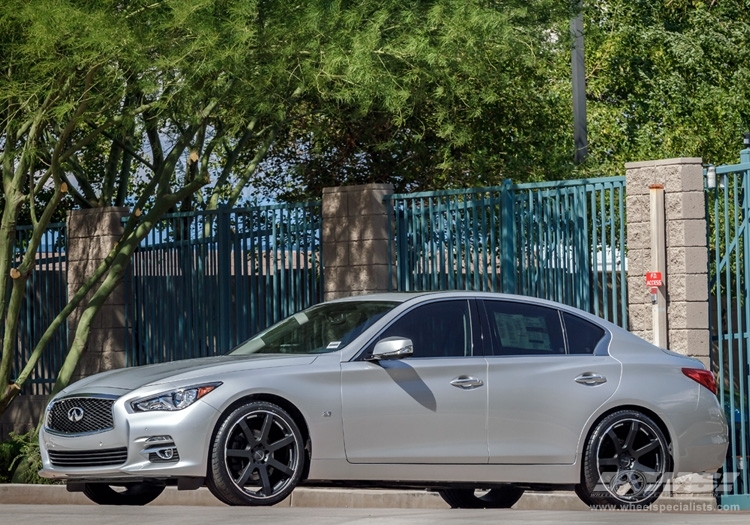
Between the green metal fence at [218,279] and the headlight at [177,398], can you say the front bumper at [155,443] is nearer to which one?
the headlight at [177,398]

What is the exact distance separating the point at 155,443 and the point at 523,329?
9.84ft

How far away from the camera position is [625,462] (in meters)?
10.6

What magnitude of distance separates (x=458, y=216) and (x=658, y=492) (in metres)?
4.80

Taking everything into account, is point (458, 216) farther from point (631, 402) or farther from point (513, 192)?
point (631, 402)

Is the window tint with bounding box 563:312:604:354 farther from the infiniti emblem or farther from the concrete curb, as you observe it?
the infiniti emblem

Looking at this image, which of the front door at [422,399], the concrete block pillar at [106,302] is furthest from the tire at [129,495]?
the concrete block pillar at [106,302]

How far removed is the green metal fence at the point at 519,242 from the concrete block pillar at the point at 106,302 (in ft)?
13.4

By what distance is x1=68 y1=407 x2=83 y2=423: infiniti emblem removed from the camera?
9.99 m

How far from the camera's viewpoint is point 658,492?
10.6 m

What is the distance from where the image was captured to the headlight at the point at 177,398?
9.48 metres

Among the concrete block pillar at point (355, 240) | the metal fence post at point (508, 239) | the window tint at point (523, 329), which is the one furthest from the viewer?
the concrete block pillar at point (355, 240)

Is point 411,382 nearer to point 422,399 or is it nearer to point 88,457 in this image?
point 422,399

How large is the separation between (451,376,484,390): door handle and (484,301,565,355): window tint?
33 cm

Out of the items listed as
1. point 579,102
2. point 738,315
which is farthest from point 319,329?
Answer: point 579,102
